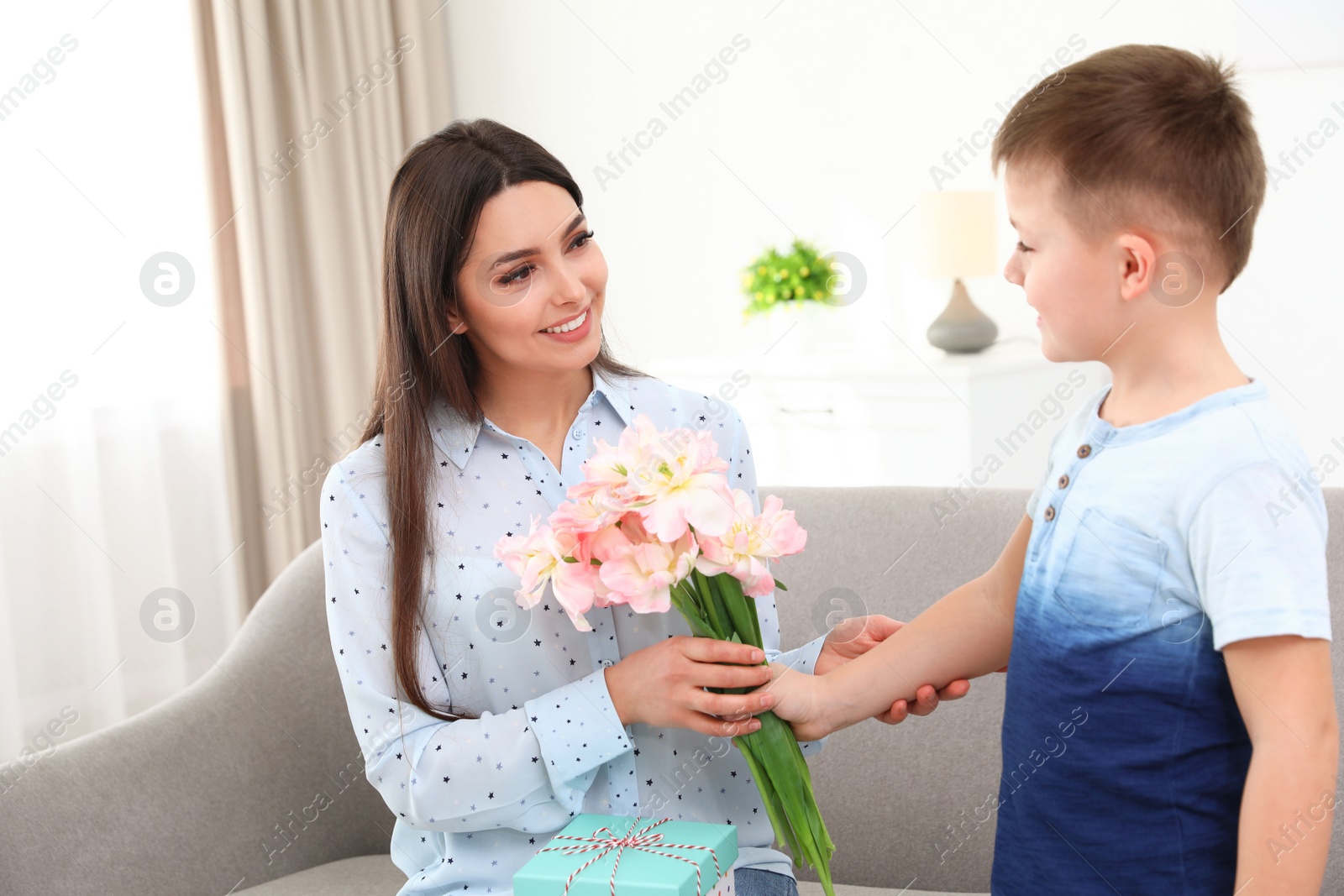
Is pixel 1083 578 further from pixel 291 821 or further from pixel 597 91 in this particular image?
pixel 597 91

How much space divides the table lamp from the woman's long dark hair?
2546 mm

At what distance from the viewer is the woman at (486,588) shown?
1.32 meters

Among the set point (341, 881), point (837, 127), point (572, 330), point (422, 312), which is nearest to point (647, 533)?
point (572, 330)

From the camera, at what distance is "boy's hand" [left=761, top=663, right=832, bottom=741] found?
1.28 meters

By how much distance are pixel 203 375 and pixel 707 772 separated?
115 inches

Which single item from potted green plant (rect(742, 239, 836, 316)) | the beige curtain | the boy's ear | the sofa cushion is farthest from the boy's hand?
potted green plant (rect(742, 239, 836, 316))

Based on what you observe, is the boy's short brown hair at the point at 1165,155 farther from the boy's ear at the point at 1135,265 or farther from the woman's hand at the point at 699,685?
the woman's hand at the point at 699,685

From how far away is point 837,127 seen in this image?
14.5 feet

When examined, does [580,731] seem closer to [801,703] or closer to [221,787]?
[801,703]

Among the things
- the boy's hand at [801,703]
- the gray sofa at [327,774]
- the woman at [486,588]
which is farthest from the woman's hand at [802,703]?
the gray sofa at [327,774]

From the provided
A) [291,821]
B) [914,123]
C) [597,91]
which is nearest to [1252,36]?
[914,123]

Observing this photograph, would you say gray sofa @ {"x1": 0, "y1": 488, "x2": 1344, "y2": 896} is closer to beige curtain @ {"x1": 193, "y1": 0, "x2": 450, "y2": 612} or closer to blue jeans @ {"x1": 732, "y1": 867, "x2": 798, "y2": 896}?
blue jeans @ {"x1": 732, "y1": 867, "x2": 798, "y2": 896}

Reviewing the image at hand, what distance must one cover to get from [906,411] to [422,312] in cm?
253

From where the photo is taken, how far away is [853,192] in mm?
4418
